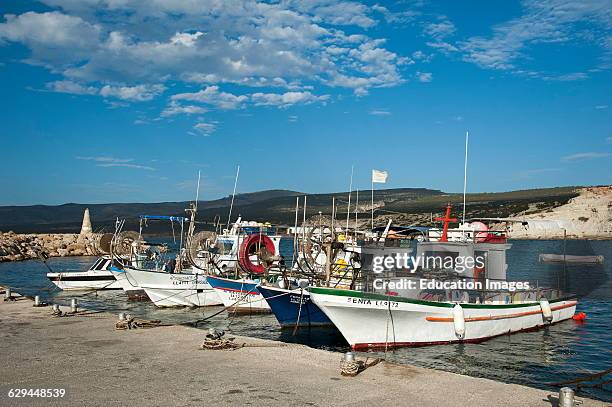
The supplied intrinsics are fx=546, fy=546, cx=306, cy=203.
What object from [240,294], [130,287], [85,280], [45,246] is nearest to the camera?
[240,294]

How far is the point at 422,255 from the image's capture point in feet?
66.4

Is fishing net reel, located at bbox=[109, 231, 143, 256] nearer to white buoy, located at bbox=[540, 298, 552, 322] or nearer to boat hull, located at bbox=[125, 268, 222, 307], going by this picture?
boat hull, located at bbox=[125, 268, 222, 307]

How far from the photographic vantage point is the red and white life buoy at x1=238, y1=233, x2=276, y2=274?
87.8 feet

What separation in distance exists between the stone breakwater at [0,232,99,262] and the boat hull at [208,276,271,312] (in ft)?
140

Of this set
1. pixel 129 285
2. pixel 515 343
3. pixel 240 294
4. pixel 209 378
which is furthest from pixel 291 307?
pixel 129 285

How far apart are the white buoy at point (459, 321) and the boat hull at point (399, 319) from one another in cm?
24

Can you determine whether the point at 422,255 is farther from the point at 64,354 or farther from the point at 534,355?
the point at 64,354

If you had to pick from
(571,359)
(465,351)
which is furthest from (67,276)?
(571,359)

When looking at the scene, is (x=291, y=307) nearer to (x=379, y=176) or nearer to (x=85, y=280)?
(x=379, y=176)

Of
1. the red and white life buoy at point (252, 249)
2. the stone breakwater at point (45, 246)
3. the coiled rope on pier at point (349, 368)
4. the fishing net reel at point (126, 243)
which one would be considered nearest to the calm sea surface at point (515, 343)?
the red and white life buoy at point (252, 249)

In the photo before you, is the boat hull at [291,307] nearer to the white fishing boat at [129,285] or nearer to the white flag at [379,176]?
the white flag at [379,176]

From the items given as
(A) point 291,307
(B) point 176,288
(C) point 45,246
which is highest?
(A) point 291,307

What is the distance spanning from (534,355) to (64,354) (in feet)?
51.1

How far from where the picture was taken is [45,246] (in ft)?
260
